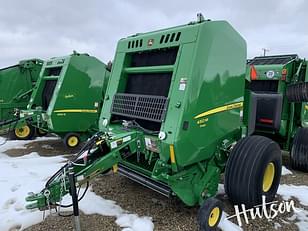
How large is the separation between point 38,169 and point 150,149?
2.85m

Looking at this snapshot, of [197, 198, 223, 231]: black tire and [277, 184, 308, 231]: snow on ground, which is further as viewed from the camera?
[277, 184, 308, 231]: snow on ground

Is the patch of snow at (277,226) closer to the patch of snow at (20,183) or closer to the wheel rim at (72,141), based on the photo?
the patch of snow at (20,183)

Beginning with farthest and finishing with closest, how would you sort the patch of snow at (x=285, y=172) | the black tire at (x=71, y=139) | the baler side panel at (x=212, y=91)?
the black tire at (x=71, y=139), the patch of snow at (x=285, y=172), the baler side panel at (x=212, y=91)

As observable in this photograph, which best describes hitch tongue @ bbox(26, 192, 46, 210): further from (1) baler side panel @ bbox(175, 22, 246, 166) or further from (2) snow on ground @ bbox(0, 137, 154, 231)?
(1) baler side panel @ bbox(175, 22, 246, 166)

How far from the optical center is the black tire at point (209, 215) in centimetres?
288

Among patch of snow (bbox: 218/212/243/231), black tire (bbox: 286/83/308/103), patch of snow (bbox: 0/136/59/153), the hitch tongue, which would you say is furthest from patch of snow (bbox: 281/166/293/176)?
patch of snow (bbox: 0/136/59/153)

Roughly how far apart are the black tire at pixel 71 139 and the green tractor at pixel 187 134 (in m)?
3.46

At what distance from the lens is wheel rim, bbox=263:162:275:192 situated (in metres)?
3.57

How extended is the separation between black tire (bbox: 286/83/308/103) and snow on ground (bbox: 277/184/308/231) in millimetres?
1408

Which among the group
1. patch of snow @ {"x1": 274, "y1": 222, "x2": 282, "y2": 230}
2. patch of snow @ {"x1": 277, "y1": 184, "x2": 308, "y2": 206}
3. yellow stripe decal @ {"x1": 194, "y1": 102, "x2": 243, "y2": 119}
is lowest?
patch of snow @ {"x1": 274, "y1": 222, "x2": 282, "y2": 230}

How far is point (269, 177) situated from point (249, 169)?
60 centimetres

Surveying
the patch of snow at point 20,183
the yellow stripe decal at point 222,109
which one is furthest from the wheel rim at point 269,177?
the patch of snow at point 20,183

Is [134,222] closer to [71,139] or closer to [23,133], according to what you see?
[71,139]

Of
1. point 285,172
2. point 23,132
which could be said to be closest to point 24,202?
point 285,172
